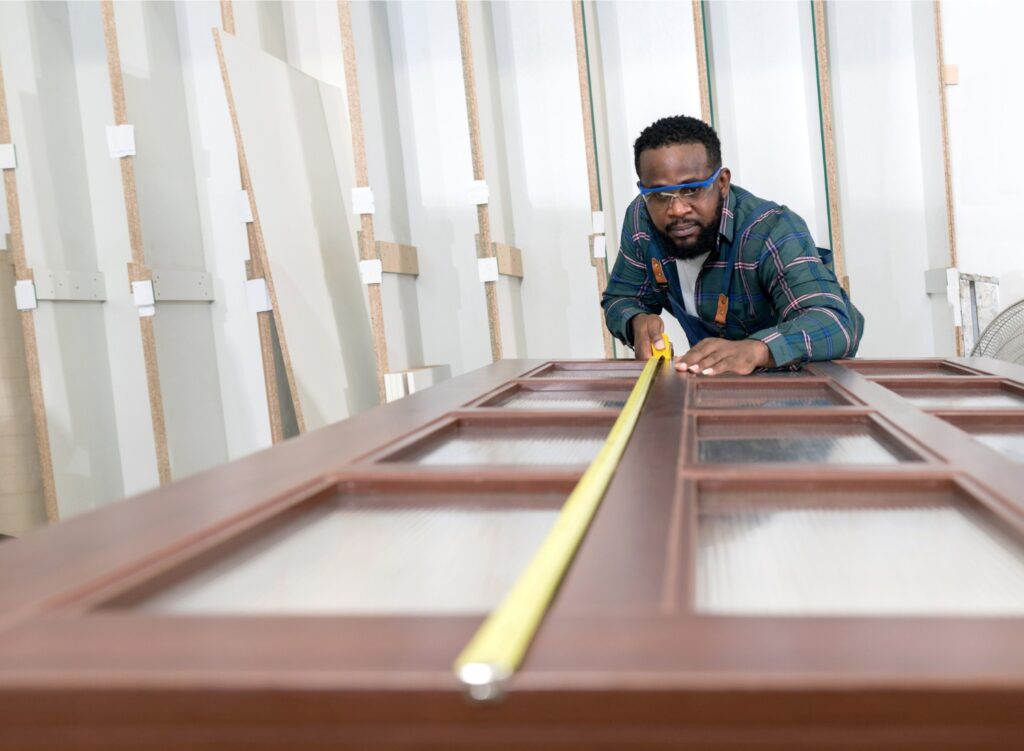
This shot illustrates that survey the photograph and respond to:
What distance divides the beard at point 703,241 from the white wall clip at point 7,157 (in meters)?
2.44

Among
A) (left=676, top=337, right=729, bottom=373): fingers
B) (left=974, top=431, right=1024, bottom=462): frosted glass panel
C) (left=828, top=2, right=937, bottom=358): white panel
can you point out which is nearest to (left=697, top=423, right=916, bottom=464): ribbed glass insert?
(left=974, top=431, right=1024, bottom=462): frosted glass panel

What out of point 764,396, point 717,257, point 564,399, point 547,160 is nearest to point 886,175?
point 547,160

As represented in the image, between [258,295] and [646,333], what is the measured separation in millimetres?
1879

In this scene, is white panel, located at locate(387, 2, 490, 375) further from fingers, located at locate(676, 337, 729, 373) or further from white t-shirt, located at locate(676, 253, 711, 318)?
fingers, located at locate(676, 337, 729, 373)

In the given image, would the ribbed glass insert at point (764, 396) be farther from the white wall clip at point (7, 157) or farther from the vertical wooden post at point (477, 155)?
the white wall clip at point (7, 157)

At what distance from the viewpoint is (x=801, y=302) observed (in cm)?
221

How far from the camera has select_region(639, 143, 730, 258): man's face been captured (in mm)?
2285

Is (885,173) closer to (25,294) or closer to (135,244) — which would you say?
(135,244)

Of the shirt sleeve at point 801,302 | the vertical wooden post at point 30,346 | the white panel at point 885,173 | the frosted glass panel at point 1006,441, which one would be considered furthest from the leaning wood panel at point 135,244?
the frosted glass panel at point 1006,441

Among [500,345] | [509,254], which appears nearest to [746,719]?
[500,345]

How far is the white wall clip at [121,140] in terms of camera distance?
3.37 metres

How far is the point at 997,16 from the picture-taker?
4023 mm

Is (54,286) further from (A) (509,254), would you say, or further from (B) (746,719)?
(B) (746,719)

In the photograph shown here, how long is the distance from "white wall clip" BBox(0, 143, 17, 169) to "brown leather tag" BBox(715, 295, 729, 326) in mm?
2606
